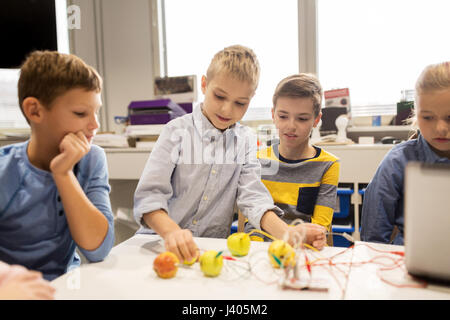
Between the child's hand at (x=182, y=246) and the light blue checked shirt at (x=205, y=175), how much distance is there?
0.28m

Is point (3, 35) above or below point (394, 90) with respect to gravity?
above

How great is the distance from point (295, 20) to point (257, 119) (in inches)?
33.1

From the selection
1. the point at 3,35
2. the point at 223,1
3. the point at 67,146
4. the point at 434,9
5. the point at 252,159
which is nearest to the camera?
the point at 67,146

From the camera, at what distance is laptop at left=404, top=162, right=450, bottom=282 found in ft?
1.67

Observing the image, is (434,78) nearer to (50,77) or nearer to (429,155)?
(429,155)

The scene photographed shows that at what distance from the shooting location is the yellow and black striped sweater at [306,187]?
4.21 feet

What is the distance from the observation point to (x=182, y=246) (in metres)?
0.68

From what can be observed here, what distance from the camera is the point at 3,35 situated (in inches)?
72.5

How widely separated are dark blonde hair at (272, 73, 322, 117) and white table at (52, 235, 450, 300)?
28.2 inches

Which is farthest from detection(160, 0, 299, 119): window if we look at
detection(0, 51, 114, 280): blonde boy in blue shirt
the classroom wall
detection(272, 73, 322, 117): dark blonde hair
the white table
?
the white table

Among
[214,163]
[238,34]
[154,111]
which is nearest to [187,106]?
[154,111]

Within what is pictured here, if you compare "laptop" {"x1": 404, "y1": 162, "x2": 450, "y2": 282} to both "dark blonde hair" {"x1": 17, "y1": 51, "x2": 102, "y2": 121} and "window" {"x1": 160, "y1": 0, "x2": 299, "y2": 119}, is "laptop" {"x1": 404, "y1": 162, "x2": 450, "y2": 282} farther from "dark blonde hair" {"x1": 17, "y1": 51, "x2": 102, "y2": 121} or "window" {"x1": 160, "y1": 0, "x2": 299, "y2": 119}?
"window" {"x1": 160, "y1": 0, "x2": 299, "y2": 119}
